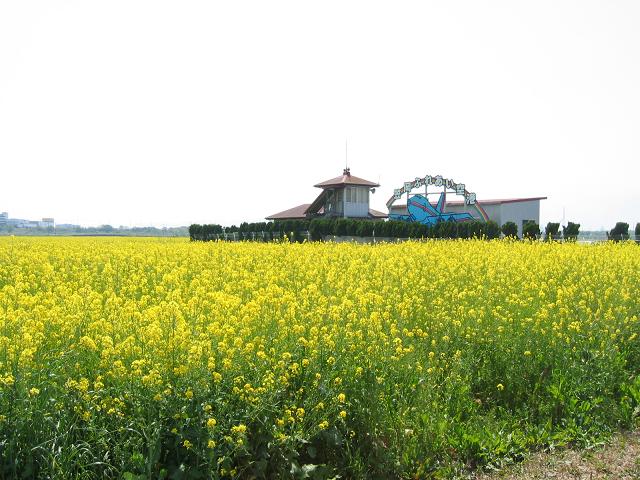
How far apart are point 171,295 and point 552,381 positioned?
435 cm

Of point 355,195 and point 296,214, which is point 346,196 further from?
point 296,214

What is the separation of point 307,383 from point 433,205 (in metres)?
28.4

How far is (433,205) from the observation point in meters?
32.1

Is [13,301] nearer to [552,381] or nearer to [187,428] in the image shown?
[187,428]

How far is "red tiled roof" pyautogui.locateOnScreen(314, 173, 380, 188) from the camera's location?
40.5 meters

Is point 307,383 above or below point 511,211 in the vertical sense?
below

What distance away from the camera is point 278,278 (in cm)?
924

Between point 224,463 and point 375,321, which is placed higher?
point 375,321

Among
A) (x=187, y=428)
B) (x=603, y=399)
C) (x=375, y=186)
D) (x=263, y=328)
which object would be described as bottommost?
(x=603, y=399)

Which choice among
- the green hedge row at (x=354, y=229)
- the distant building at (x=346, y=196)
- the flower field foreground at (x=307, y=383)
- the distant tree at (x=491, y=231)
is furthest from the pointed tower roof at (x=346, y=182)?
the flower field foreground at (x=307, y=383)

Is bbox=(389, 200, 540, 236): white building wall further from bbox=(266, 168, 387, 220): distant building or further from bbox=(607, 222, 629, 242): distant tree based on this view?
bbox=(266, 168, 387, 220): distant building

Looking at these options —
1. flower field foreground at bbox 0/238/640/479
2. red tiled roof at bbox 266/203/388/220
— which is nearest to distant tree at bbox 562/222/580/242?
red tiled roof at bbox 266/203/388/220

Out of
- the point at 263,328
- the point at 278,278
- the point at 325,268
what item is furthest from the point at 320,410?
the point at 325,268

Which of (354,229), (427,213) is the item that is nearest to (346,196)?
(354,229)
